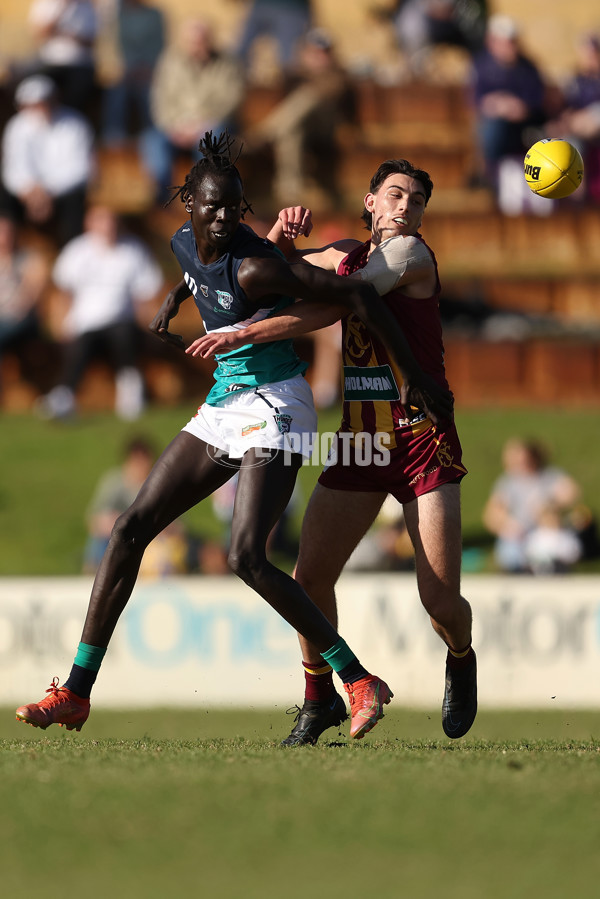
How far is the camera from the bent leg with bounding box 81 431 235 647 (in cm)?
585

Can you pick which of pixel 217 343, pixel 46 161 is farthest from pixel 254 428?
pixel 46 161

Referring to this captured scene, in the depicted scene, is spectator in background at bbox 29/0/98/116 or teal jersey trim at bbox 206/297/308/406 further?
spectator in background at bbox 29/0/98/116

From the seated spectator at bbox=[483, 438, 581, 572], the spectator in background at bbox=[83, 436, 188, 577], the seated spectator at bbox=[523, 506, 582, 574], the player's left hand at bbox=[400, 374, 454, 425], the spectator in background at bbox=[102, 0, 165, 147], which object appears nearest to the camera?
the player's left hand at bbox=[400, 374, 454, 425]

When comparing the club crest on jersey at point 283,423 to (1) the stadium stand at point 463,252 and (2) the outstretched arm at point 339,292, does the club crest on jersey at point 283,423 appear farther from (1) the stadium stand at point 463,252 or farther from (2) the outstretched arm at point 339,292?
(1) the stadium stand at point 463,252

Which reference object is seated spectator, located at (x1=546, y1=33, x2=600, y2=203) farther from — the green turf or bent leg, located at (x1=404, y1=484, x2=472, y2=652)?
bent leg, located at (x1=404, y1=484, x2=472, y2=652)

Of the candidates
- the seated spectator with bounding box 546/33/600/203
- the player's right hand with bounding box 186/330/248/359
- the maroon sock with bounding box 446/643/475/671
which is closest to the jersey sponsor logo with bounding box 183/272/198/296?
the player's right hand with bounding box 186/330/248/359

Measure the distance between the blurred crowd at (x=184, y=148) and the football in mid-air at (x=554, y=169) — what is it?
6140mm

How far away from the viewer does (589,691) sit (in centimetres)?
1049

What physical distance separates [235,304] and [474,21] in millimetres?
14444

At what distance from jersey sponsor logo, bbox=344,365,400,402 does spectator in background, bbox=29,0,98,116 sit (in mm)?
11878

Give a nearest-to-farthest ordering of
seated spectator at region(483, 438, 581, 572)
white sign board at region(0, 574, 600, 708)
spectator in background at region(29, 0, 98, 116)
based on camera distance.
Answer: white sign board at region(0, 574, 600, 708) < seated spectator at region(483, 438, 581, 572) < spectator in background at region(29, 0, 98, 116)

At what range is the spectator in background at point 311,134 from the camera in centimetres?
1748

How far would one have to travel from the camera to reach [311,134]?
A: 699 inches

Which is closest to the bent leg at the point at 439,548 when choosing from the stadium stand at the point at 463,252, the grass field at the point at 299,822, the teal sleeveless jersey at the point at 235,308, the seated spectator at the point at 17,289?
the grass field at the point at 299,822
